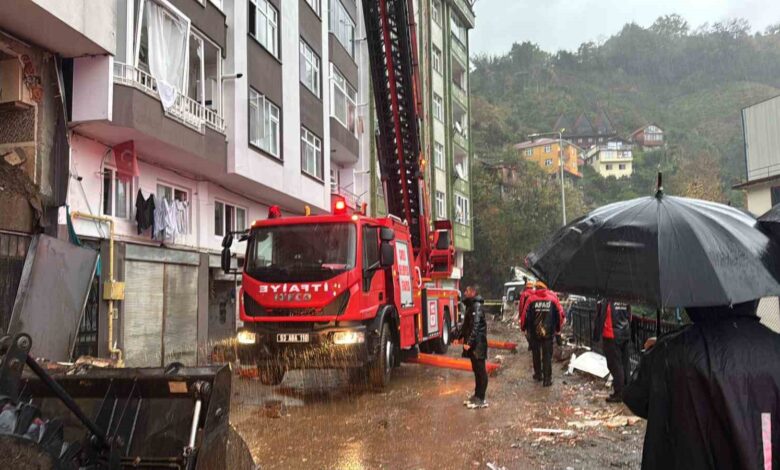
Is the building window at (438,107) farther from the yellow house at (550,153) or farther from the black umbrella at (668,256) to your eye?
the yellow house at (550,153)

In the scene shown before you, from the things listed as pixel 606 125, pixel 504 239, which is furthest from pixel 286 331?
pixel 606 125

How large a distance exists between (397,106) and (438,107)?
84.3 ft

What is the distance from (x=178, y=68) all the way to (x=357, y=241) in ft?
19.4

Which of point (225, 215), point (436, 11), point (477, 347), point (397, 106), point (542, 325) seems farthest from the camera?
point (436, 11)

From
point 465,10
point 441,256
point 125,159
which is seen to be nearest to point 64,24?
point 125,159

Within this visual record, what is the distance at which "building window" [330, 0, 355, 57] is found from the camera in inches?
902

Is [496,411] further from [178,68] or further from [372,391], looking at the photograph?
[178,68]

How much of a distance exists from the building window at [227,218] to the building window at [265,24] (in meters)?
4.42

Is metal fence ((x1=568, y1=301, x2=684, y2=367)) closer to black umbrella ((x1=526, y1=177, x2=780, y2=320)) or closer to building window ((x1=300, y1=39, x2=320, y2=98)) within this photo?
black umbrella ((x1=526, y1=177, x2=780, y2=320))

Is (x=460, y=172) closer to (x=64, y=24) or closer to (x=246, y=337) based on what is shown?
(x=246, y=337)

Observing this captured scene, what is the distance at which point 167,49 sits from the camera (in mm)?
11938

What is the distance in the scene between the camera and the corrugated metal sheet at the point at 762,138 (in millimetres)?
24750

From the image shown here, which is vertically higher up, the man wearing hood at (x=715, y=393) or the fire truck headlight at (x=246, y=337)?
the man wearing hood at (x=715, y=393)

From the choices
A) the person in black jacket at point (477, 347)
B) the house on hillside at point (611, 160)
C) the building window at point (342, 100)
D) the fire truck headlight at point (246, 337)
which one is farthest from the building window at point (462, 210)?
the house on hillside at point (611, 160)
